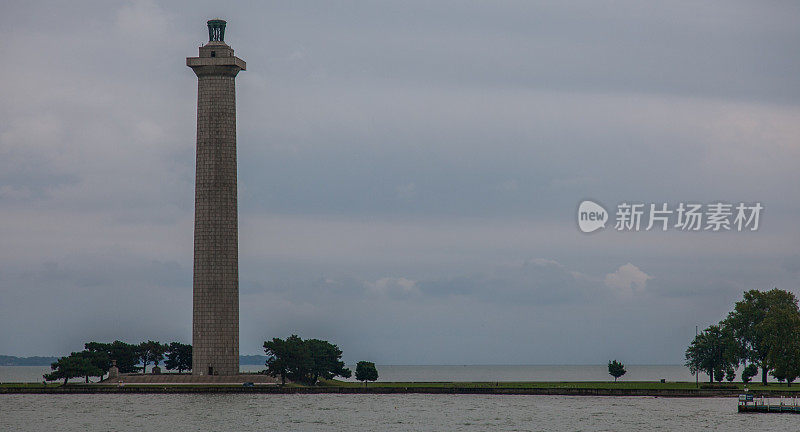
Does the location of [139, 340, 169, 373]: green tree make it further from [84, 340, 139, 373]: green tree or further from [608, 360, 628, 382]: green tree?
[608, 360, 628, 382]: green tree

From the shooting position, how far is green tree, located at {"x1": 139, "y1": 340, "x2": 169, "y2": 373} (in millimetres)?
154500

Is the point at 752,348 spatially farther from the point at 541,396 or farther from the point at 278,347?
the point at 278,347

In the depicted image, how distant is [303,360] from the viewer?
5960 inches

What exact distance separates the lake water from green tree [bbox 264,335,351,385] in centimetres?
897

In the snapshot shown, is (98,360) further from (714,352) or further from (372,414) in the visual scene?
(714,352)

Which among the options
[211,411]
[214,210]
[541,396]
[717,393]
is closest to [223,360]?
[214,210]

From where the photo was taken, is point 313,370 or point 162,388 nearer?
point 162,388

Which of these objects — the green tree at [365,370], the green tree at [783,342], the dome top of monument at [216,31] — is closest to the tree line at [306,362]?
the green tree at [365,370]

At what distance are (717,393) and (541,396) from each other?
22.8 m

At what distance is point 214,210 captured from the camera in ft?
471

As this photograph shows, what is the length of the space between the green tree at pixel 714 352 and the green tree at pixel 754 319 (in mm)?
1310

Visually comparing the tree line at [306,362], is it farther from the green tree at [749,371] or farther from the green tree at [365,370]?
the green tree at [749,371]

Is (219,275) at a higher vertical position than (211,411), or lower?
higher

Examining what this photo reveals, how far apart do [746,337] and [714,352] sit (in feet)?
15.8
